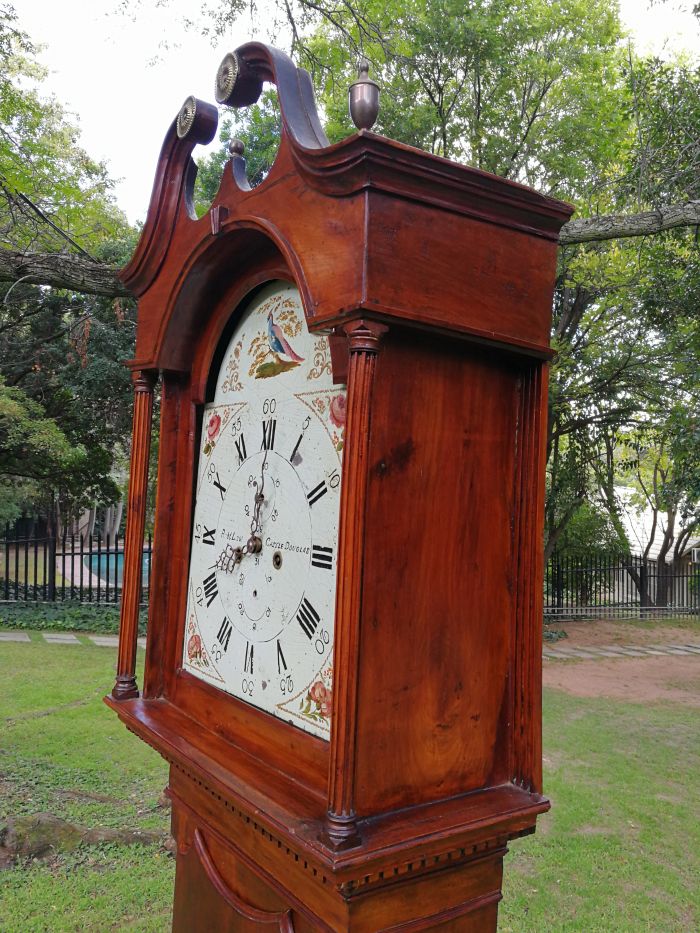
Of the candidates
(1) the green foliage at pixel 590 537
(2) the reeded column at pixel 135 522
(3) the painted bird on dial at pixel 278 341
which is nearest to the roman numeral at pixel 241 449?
(3) the painted bird on dial at pixel 278 341

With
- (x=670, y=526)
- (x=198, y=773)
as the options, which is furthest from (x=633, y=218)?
(x=670, y=526)

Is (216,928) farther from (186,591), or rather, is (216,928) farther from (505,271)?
(505,271)

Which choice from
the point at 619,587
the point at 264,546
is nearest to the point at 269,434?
the point at 264,546

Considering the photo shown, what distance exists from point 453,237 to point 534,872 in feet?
12.7

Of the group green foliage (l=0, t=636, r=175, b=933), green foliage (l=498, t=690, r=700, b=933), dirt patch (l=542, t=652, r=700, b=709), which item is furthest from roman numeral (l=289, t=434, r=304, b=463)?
dirt patch (l=542, t=652, r=700, b=709)

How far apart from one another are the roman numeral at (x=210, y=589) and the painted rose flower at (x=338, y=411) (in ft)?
1.88

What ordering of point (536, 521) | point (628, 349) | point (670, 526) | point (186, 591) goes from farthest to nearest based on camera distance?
1. point (670, 526)
2. point (628, 349)
3. point (186, 591)
4. point (536, 521)

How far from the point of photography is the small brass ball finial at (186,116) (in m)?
1.79

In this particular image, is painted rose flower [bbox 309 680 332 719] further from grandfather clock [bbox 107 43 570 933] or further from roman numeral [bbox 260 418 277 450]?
roman numeral [bbox 260 418 277 450]

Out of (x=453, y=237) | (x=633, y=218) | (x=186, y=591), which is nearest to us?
(x=453, y=237)

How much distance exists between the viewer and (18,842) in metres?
3.93

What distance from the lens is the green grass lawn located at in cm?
351

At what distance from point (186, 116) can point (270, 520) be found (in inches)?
40.3

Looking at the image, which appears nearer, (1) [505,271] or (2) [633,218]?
(1) [505,271]
